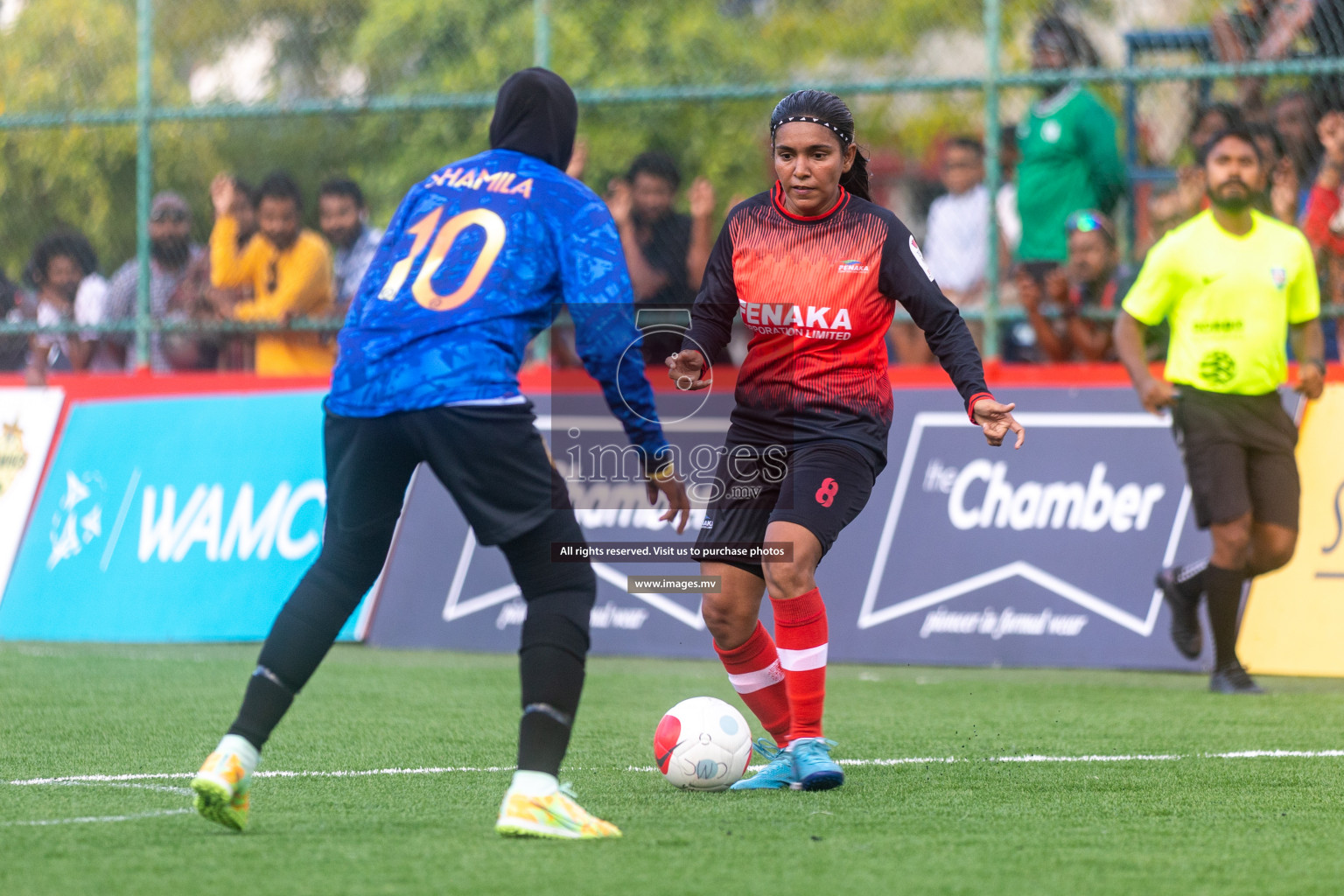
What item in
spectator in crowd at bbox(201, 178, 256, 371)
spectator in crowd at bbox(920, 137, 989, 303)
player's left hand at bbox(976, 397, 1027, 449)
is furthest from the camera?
spectator in crowd at bbox(201, 178, 256, 371)

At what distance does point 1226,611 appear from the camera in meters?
8.12

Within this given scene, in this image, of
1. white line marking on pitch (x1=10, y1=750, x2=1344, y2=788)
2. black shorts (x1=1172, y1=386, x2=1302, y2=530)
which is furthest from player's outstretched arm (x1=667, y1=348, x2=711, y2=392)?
black shorts (x1=1172, y1=386, x2=1302, y2=530)

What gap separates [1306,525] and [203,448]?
20.5ft

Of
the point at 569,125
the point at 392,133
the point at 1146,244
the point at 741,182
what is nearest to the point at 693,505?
the point at 1146,244

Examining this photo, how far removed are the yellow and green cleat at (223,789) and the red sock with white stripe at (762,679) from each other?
1.76 metres

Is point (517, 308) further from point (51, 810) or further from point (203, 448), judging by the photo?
point (203, 448)

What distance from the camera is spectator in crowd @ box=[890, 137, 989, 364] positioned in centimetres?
996

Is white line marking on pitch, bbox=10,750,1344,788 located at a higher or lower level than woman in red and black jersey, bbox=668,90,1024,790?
lower

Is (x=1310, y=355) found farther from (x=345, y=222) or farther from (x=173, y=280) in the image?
(x=173, y=280)

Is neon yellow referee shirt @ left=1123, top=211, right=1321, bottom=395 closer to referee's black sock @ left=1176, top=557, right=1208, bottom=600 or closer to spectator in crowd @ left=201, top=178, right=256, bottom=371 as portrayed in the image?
referee's black sock @ left=1176, top=557, right=1208, bottom=600

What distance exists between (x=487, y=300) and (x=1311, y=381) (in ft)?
17.1

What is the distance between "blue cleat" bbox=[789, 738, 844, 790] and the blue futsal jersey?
1306 mm

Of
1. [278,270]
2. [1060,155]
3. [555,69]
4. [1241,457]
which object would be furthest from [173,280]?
[1241,457]

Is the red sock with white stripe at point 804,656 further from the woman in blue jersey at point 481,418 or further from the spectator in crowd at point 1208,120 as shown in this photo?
the spectator in crowd at point 1208,120
